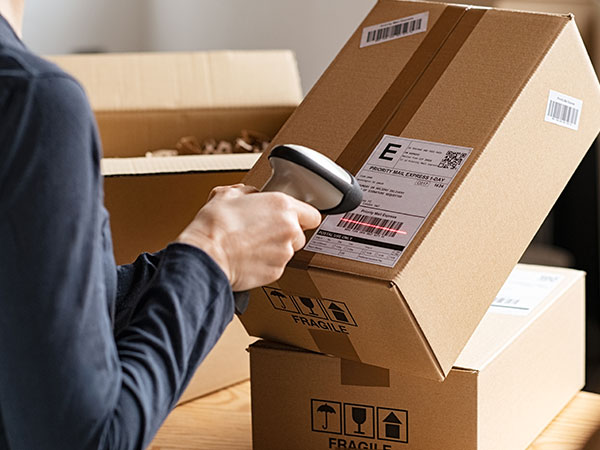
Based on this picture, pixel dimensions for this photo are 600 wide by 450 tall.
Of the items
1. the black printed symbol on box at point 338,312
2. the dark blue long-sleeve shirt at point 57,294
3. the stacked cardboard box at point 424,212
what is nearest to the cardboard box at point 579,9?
the stacked cardboard box at point 424,212

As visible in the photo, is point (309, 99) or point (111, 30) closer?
point (309, 99)

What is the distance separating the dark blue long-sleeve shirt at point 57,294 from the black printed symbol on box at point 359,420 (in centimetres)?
37

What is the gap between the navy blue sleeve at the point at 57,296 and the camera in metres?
0.52

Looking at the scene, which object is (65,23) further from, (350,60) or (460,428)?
(460,428)

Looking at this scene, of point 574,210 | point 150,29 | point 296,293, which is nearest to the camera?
point 296,293

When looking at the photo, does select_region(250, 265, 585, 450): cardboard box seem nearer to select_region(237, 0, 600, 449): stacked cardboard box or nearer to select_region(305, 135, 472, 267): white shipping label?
select_region(237, 0, 600, 449): stacked cardboard box

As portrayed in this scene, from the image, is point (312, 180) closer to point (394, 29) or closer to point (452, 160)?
point (452, 160)

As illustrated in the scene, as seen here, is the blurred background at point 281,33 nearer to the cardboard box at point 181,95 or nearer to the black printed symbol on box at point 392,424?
the cardboard box at point 181,95

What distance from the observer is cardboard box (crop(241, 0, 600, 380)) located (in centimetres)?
79

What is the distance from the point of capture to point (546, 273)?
1138 millimetres

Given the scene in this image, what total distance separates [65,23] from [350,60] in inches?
73.3

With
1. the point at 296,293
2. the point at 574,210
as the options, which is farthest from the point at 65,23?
the point at 296,293

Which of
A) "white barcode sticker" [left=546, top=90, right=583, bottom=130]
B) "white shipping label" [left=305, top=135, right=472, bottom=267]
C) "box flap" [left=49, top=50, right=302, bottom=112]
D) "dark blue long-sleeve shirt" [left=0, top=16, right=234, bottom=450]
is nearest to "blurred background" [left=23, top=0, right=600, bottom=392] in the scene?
"box flap" [left=49, top=50, right=302, bottom=112]

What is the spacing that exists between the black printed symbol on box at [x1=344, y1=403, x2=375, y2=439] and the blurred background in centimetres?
146
